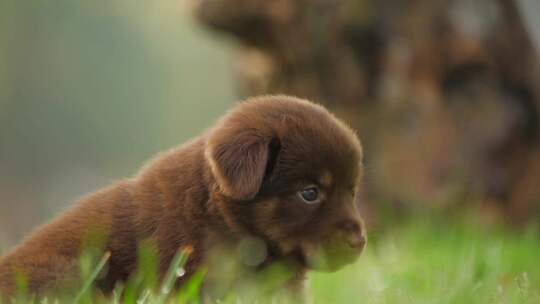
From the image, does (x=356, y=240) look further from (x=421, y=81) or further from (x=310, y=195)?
(x=421, y=81)

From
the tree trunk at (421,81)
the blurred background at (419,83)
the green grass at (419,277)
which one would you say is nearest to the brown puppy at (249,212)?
the green grass at (419,277)

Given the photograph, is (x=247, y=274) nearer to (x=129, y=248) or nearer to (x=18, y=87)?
(x=129, y=248)

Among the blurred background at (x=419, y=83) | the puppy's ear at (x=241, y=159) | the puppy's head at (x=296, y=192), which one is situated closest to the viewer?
the puppy's ear at (x=241, y=159)

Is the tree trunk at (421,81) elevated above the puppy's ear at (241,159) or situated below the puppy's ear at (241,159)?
below

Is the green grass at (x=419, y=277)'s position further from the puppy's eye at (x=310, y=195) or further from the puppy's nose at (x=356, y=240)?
the puppy's eye at (x=310, y=195)

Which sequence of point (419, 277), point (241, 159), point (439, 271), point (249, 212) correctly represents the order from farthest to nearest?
point (419, 277)
point (439, 271)
point (249, 212)
point (241, 159)

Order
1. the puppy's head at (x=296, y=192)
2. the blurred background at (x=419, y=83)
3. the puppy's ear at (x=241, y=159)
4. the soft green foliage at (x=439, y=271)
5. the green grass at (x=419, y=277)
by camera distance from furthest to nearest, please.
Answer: the blurred background at (x=419, y=83) → the puppy's head at (x=296, y=192) → the puppy's ear at (x=241, y=159) → the soft green foliage at (x=439, y=271) → the green grass at (x=419, y=277)

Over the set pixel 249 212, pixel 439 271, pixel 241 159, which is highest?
pixel 241 159

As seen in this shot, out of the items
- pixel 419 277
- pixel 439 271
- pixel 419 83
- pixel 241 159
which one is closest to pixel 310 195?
pixel 241 159
